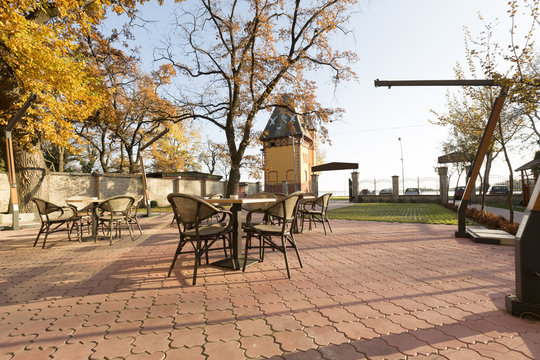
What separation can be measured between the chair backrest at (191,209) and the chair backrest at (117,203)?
2.84 metres

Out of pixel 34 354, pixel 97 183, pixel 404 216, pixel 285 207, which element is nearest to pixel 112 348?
pixel 34 354

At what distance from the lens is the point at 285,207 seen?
11.0ft

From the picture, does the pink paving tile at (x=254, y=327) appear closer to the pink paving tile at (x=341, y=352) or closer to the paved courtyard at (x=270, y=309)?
the paved courtyard at (x=270, y=309)

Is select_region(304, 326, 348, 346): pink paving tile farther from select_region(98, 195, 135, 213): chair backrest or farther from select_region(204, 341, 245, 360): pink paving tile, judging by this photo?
select_region(98, 195, 135, 213): chair backrest

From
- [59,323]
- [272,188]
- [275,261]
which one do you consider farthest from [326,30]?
[272,188]

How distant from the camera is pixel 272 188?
1287 inches

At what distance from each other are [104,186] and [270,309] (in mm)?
17028

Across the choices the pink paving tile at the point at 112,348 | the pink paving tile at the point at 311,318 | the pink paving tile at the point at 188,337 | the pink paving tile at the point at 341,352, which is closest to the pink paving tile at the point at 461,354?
the pink paving tile at the point at 341,352

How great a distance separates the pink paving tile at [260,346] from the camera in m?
1.74

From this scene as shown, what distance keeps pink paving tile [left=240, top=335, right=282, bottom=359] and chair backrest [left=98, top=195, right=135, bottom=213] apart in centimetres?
454

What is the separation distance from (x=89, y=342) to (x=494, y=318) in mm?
3164

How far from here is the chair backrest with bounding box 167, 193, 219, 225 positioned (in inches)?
123

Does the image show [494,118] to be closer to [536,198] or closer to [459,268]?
[459,268]

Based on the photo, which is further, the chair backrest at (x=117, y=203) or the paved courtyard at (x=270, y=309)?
the chair backrest at (x=117, y=203)
